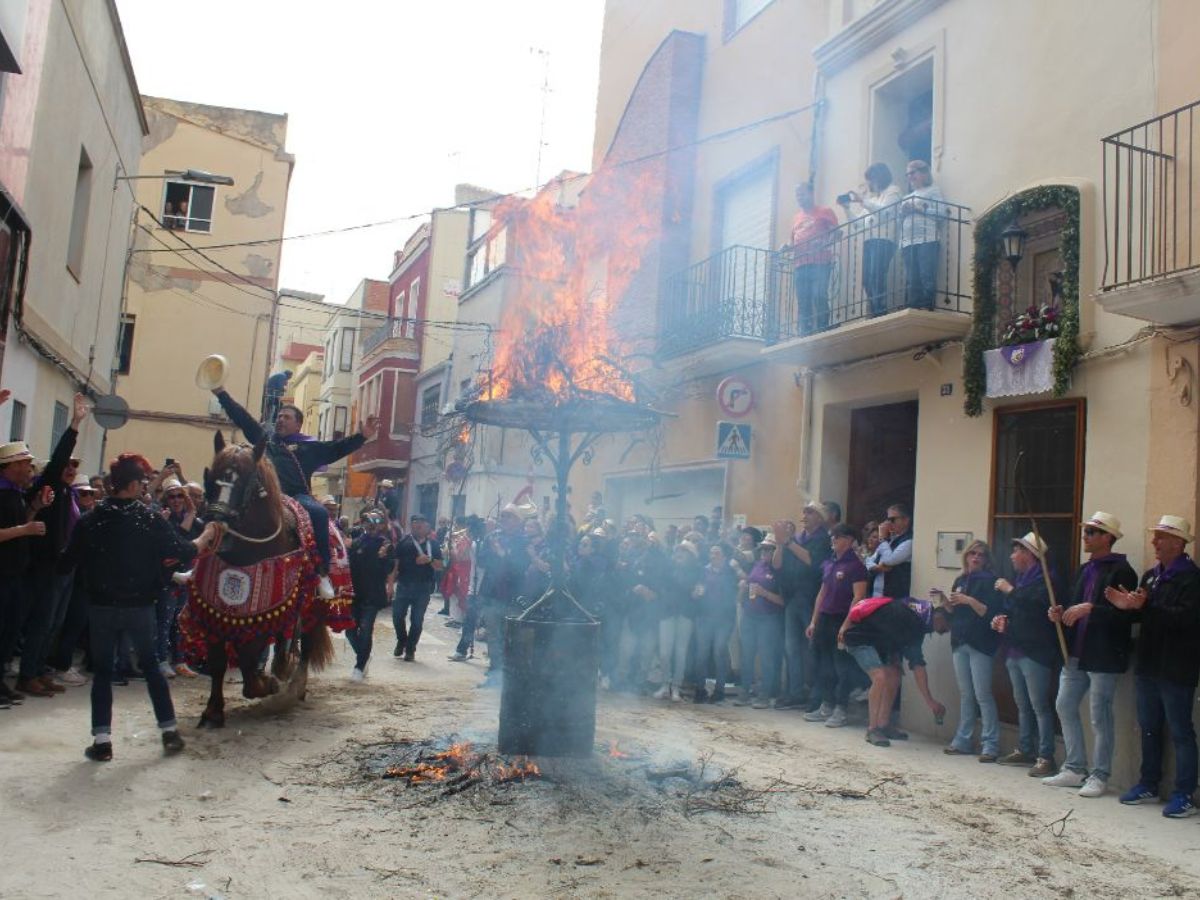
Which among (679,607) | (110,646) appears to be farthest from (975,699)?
(110,646)

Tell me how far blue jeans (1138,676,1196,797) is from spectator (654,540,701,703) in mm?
4752

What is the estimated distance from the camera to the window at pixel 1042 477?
29.5 ft

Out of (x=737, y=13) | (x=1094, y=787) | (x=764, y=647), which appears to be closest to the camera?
(x=1094, y=787)

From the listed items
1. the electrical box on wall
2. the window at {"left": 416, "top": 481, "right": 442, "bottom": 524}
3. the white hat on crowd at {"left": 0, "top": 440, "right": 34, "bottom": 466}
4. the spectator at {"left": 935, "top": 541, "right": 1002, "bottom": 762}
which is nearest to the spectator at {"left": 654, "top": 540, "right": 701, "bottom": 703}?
the electrical box on wall

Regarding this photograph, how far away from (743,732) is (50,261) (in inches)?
404

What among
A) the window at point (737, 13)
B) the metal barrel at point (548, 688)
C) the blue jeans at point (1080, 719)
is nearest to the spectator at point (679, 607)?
the blue jeans at point (1080, 719)

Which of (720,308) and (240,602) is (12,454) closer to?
(240,602)

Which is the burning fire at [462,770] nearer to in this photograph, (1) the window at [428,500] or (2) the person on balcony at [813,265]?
(2) the person on balcony at [813,265]

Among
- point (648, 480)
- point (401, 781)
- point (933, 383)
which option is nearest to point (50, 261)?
point (648, 480)

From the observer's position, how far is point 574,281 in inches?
552

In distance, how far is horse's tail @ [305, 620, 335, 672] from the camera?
29.1 ft

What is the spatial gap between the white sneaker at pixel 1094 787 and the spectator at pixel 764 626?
12.2ft

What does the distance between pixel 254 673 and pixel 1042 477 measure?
22.6 ft

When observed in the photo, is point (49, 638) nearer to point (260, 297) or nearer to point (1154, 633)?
point (1154, 633)
